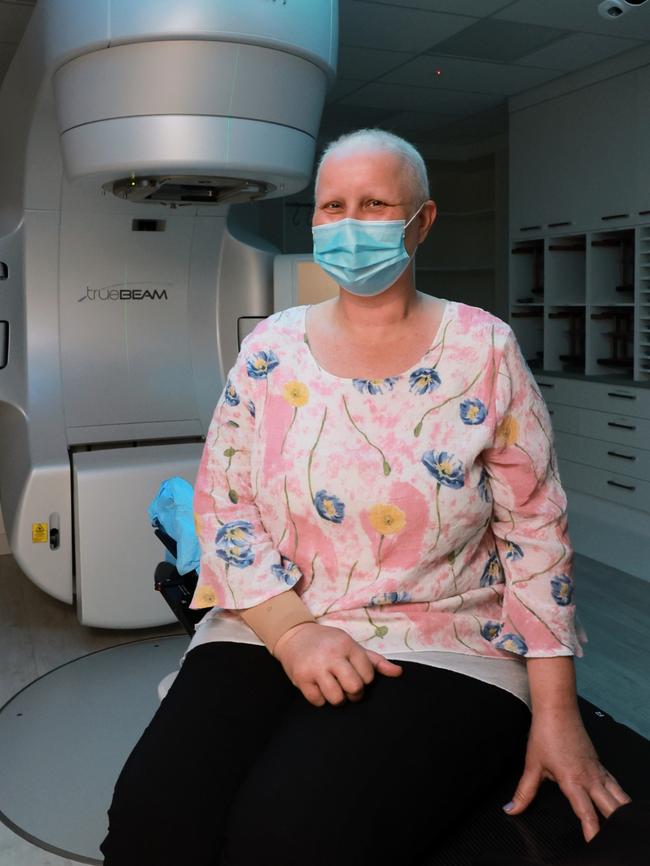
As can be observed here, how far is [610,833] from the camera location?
0.82 meters

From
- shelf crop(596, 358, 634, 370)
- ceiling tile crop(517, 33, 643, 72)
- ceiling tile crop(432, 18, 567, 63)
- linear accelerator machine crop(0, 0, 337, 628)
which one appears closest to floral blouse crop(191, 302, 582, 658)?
linear accelerator machine crop(0, 0, 337, 628)

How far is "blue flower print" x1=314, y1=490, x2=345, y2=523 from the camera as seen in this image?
1106mm

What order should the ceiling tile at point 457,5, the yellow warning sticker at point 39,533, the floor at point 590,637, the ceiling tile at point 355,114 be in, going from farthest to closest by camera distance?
the ceiling tile at point 355,114 → the ceiling tile at point 457,5 → the yellow warning sticker at point 39,533 → the floor at point 590,637

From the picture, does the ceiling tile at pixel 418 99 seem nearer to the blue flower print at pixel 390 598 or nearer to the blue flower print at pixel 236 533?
the blue flower print at pixel 236 533

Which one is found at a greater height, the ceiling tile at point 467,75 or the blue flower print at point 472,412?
the ceiling tile at point 467,75

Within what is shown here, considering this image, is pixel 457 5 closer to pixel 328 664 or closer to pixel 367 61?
pixel 367 61

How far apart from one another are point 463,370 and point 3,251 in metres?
1.69

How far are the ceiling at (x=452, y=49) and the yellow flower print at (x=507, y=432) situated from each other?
2035 millimetres

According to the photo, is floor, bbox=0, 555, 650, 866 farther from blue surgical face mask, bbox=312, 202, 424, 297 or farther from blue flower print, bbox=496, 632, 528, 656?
blue surgical face mask, bbox=312, 202, 424, 297

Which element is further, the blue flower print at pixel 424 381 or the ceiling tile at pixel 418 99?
the ceiling tile at pixel 418 99

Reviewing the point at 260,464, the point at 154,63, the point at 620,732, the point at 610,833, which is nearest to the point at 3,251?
the point at 154,63

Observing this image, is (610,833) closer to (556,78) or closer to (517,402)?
(517,402)

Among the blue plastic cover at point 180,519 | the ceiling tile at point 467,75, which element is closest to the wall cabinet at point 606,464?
the ceiling tile at point 467,75

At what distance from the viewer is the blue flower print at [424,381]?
3.66 feet
